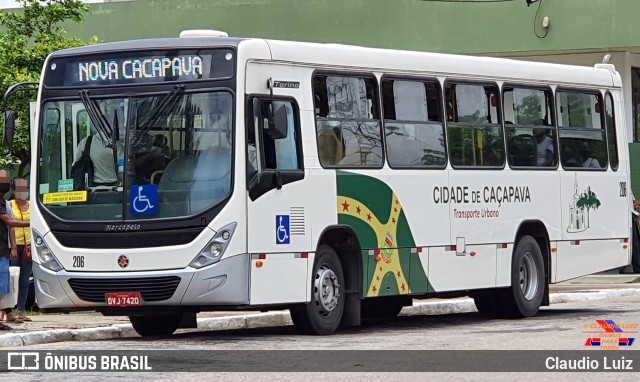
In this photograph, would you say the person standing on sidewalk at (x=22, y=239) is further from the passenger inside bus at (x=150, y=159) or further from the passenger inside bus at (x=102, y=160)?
the passenger inside bus at (x=150, y=159)

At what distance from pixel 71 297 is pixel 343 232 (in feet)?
10.3

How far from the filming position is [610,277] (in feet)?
96.6

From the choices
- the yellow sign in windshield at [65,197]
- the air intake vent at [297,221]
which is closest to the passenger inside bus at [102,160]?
the yellow sign in windshield at [65,197]

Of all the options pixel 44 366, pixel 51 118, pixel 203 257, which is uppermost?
pixel 51 118

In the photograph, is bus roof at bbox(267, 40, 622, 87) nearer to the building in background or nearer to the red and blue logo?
the red and blue logo

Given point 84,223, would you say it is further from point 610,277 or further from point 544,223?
point 610,277

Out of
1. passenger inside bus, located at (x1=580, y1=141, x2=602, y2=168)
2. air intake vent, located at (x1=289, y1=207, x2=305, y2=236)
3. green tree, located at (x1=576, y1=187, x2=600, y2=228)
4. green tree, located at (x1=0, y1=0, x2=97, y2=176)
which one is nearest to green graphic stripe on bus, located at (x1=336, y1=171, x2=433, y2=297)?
air intake vent, located at (x1=289, y1=207, x2=305, y2=236)

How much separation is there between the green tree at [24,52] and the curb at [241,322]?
7.65m

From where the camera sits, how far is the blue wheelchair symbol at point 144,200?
1500 cm

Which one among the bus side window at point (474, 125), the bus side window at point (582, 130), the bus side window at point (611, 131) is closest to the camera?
the bus side window at point (474, 125)

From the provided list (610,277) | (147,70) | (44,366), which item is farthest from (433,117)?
(610,277)

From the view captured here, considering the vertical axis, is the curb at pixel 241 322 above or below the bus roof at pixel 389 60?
below

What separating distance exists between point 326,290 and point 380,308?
11.9 feet

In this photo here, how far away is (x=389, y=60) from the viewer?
56.8 feet
